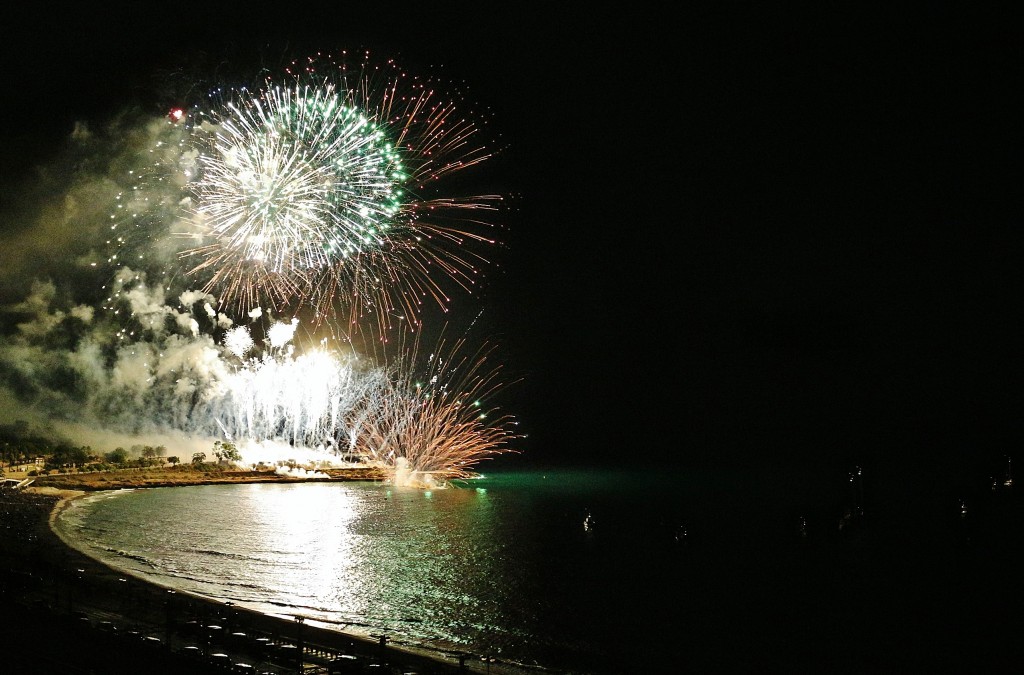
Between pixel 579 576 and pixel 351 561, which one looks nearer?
pixel 579 576

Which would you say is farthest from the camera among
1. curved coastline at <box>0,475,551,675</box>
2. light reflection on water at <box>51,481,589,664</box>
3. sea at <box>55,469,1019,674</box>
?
light reflection on water at <box>51,481,589,664</box>

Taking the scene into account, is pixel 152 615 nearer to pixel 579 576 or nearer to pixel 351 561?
pixel 351 561

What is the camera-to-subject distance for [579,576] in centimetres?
3531

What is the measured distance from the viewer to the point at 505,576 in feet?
113

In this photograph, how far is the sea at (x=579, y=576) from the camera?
2298cm

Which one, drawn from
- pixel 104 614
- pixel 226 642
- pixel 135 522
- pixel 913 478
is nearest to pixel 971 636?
pixel 226 642

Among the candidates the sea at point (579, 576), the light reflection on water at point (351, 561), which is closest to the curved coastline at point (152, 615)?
the light reflection on water at point (351, 561)

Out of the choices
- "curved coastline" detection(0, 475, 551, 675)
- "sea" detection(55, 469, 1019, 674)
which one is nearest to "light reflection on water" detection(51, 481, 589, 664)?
"sea" detection(55, 469, 1019, 674)

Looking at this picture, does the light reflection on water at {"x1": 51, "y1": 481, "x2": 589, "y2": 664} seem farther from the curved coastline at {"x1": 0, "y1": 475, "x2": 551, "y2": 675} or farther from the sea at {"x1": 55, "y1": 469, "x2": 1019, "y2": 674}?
the curved coastline at {"x1": 0, "y1": 475, "x2": 551, "y2": 675}

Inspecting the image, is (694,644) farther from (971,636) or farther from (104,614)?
(104,614)

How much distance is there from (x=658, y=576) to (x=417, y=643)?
59.7ft

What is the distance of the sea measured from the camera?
2298cm

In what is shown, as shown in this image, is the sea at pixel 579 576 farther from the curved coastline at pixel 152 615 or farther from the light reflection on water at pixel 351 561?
the curved coastline at pixel 152 615

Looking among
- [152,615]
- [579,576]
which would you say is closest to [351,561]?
[579,576]
